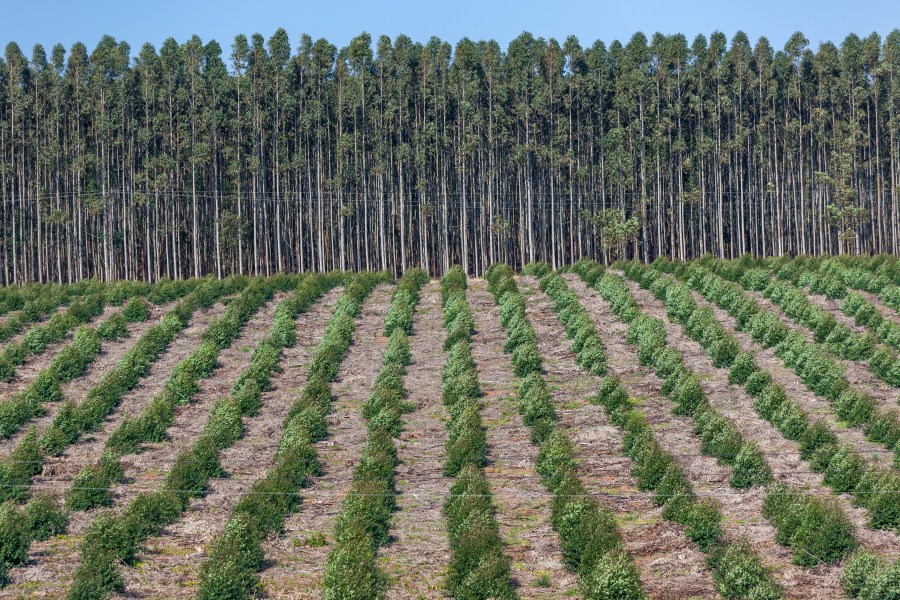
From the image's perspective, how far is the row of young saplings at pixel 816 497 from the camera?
18.4 m

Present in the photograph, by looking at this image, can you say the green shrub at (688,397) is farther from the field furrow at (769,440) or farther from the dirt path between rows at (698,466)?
the field furrow at (769,440)

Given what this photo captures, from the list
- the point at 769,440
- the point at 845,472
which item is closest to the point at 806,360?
the point at 769,440

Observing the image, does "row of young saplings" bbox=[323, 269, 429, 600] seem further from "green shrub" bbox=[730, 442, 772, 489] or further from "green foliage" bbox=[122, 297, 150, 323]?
"green foliage" bbox=[122, 297, 150, 323]

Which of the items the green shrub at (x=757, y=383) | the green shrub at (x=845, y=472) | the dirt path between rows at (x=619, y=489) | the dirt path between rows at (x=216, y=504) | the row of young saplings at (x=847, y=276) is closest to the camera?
the dirt path between rows at (x=619, y=489)

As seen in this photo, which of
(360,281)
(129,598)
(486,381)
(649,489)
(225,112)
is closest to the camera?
(129,598)

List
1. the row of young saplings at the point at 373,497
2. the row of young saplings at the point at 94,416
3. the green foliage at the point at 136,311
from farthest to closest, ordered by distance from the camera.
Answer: the green foliage at the point at 136,311, the row of young saplings at the point at 94,416, the row of young saplings at the point at 373,497

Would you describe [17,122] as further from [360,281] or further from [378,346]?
[378,346]

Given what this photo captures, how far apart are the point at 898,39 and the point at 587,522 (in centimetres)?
5506

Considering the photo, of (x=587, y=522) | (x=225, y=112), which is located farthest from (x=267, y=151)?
(x=587, y=522)

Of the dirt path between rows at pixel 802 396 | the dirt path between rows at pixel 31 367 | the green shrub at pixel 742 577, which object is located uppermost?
the dirt path between rows at pixel 31 367

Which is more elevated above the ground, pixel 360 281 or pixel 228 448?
pixel 360 281

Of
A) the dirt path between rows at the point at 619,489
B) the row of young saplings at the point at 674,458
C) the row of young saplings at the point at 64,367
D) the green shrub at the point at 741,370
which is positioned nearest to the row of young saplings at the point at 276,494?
the dirt path between rows at the point at 619,489

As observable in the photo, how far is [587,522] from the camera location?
19.6 meters

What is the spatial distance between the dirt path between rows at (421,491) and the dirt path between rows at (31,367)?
9123 millimetres
